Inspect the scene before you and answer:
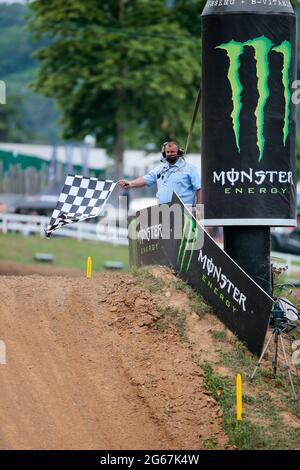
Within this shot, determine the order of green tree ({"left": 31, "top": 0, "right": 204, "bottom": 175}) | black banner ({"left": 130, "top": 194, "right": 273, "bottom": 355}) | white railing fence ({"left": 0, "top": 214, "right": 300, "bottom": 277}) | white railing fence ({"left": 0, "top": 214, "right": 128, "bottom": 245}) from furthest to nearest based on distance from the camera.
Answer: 1. green tree ({"left": 31, "top": 0, "right": 204, "bottom": 175})
2. white railing fence ({"left": 0, "top": 214, "right": 128, "bottom": 245})
3. white railing fence ({"left": 0, "top": 214, "right": 300, "bottom": 277})
4. black banner ({"left": 130, "top": 194, "right": 273, "bottom": 355})

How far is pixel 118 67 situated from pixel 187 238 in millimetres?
35163

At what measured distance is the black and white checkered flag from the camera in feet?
46.9

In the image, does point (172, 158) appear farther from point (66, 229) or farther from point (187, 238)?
point (66, 229)

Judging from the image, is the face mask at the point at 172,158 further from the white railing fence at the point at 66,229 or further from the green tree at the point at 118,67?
the green tree at the point at 118,67

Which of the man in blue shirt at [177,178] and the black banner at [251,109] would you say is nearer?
the black banner at [251,109]

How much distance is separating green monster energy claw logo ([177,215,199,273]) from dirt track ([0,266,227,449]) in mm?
642

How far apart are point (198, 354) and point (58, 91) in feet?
124

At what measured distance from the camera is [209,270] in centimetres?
1280

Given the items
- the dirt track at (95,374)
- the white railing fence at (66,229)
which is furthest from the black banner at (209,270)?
the white railing fence at (66,229)

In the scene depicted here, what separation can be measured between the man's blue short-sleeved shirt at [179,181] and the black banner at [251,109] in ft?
3.24

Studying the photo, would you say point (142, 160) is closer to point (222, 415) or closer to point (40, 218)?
point (40, 218)

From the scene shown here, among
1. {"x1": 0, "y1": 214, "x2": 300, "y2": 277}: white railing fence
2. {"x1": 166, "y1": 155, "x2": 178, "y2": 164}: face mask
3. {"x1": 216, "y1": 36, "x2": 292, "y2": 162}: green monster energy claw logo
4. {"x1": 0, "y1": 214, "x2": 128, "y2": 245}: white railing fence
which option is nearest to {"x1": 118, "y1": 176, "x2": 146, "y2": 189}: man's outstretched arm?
{"x1": 166, "y1": 155, "x2": 178, "y2": 164}: face mask

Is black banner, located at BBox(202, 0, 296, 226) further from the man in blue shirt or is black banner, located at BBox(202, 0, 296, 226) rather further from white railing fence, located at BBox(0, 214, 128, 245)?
white railing fence, located at BBox(0, 214, 128, 245)

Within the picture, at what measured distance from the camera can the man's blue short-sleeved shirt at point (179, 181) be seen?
1410 centimetres
